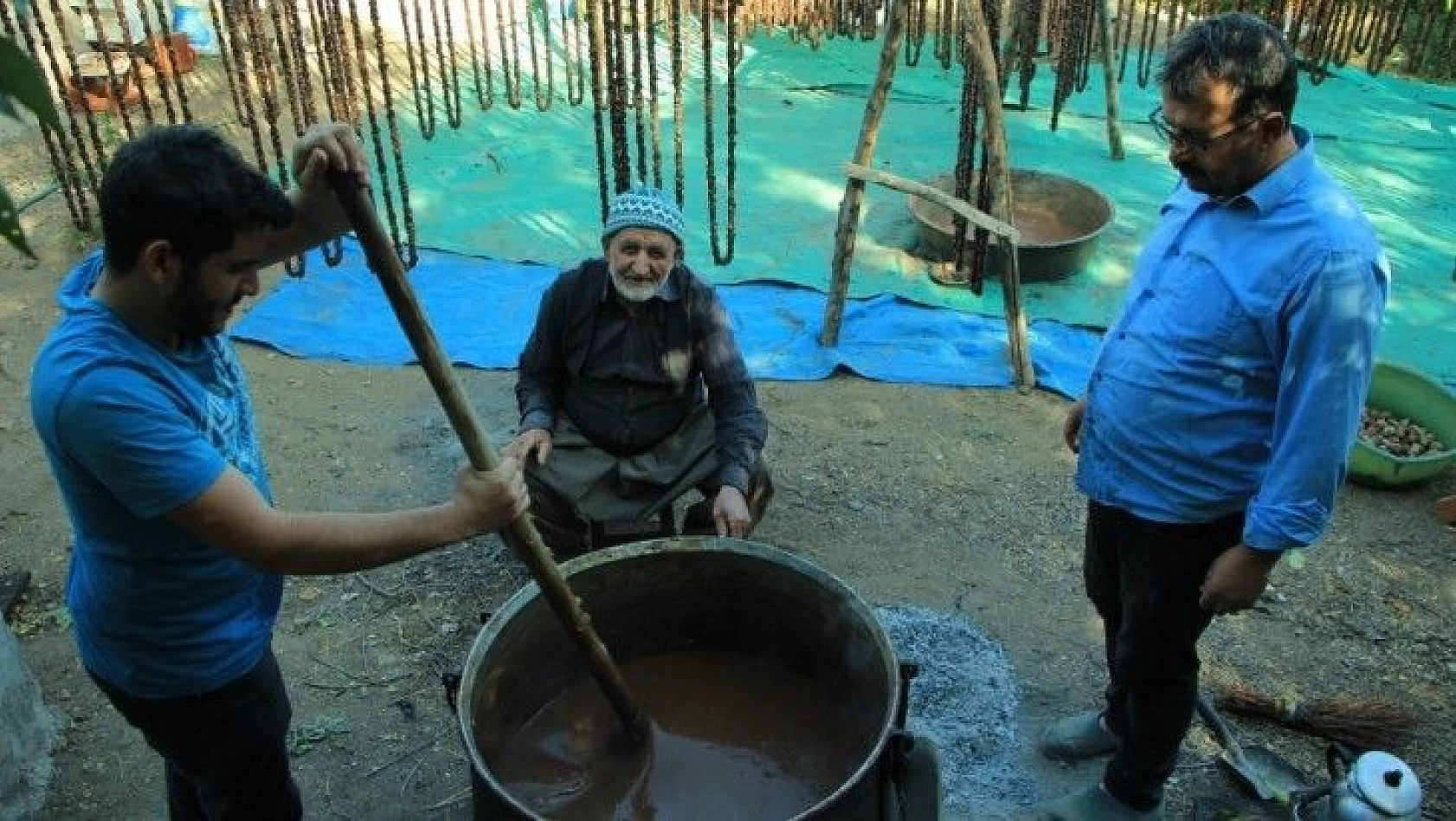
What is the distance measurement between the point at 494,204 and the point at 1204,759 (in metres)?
5.29

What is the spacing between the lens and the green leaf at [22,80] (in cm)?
87

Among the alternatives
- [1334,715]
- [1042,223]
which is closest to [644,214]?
[1334,715]

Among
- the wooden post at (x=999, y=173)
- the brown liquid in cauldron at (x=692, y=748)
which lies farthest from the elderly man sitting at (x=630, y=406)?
the wooden post at (x=999, y=173)

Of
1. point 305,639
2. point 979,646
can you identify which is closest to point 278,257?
point 305,639

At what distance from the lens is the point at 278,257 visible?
2.13 meters

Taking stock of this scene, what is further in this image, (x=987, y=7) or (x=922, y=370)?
(x=922, y=370)

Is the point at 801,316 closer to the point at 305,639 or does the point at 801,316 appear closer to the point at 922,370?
the point at 922,370

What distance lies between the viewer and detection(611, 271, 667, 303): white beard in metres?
3.31

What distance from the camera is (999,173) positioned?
16.1ft

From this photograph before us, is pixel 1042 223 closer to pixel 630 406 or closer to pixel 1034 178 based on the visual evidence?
pixel 1034 178

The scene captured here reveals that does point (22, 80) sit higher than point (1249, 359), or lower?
higher

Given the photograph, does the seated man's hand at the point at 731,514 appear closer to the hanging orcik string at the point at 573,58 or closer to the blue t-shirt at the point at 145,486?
the blue t-shirt at the point at 145,486

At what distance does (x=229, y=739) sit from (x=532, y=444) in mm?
1467

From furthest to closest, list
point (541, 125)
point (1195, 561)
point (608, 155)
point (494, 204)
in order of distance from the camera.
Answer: point (541, 125) < point (608, 155) < point (494, 204) < point (1195, 561)
